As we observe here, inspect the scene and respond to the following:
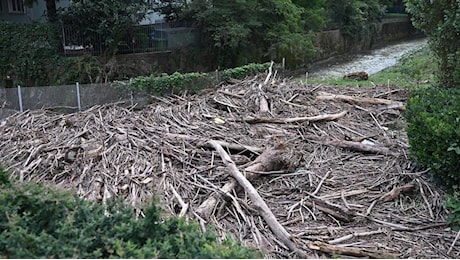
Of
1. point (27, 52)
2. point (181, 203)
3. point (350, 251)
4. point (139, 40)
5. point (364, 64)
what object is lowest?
point (350, 251)

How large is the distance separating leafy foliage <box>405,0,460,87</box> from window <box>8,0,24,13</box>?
1929cm

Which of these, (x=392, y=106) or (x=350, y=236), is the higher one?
(x=392, y=106)

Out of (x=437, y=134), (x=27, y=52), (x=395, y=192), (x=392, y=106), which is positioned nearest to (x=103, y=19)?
(x=27, y=52)

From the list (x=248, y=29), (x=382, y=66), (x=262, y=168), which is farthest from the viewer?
(x=382, y=66)

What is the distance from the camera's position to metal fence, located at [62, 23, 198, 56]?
15.7m

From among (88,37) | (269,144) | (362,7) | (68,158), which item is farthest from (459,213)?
(362,7)

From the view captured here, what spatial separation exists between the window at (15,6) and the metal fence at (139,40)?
7280mm

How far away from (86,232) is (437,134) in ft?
12.3

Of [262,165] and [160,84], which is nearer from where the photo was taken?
[262,165]

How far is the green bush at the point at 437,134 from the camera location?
470 centimetres

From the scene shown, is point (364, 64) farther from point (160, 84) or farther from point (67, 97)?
point (67, 97)

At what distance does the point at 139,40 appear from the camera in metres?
17.0

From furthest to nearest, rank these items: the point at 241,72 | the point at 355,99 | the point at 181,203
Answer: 1. the point at 241,72
2. the point at 355,99
3. the point at 181,203

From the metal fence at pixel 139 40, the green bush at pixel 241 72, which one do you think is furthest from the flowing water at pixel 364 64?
the green bush at pixel 241 72
